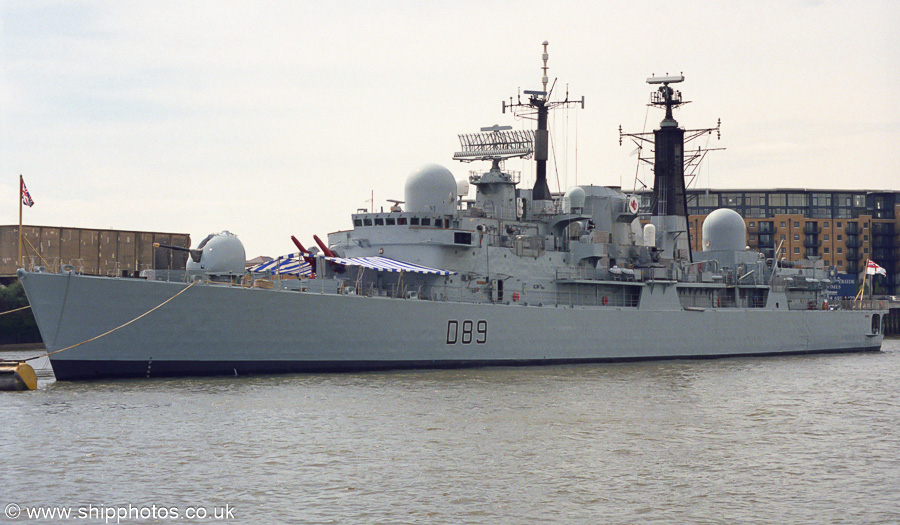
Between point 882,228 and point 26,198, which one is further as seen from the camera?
point 882,228

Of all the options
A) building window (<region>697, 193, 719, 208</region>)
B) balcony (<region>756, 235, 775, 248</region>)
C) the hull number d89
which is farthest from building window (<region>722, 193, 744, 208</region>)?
the hull number d89

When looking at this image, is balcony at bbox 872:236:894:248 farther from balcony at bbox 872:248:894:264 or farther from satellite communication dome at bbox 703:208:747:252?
satellite communication dome at bbox 703:208:747:252

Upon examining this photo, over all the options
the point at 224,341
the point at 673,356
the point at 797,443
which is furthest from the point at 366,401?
the point at 673,356

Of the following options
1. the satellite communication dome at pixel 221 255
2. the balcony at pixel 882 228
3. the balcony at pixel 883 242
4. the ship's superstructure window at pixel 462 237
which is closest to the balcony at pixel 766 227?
the balcony at pixel 882 228

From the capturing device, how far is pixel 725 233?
38500 millimetres

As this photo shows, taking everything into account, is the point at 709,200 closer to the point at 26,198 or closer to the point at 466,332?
the point at 466,332

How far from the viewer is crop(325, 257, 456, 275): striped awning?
25.3 metres

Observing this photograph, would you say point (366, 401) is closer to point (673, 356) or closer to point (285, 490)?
point (285, 490)

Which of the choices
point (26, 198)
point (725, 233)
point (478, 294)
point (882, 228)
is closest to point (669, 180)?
point (725, 233)

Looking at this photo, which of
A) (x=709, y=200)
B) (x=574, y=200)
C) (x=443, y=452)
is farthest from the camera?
(x=709, y=200)

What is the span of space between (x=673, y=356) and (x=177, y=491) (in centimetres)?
2414

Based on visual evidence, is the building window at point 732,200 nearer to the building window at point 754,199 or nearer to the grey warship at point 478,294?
the building window at point 754,199

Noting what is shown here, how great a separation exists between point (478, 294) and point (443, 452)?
13.4 m

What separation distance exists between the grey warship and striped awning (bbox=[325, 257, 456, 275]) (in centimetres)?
8
